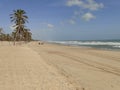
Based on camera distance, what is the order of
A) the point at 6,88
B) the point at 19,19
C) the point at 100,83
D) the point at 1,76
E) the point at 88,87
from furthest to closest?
the point at 19,19
the point at 1,76
the point at 100,83
the point at 88,87
the point at 6,88

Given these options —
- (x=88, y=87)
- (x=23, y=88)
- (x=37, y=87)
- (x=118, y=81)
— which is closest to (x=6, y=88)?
(x=23, y=88)

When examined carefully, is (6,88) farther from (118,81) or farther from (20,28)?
(20,28)

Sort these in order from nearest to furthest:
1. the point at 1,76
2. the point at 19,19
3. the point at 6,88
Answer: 1. the point at 6,88
2. the point at 1,76
3. the point at 19,19

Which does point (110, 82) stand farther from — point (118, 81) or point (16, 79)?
point (16, 79)

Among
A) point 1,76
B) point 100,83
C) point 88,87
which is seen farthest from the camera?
point 1,76

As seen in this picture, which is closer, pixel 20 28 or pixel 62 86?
pixel 62 86

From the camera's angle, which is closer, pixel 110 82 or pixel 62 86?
pixel 62 86

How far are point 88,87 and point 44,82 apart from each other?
5.59ft

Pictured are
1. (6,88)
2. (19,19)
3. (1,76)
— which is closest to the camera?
(6,88)

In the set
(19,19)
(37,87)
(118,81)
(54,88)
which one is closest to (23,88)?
(37,87)

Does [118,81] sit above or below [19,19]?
below

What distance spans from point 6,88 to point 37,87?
1.06 meters

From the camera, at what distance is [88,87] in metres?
7.47

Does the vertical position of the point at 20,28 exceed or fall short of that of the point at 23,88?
it exceeds it
